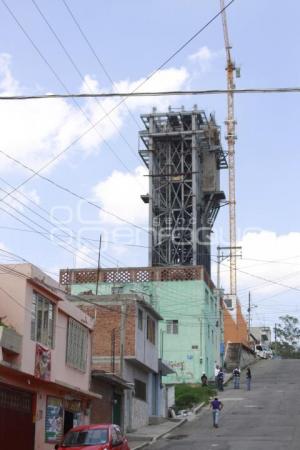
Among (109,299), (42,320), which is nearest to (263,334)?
(109,299)

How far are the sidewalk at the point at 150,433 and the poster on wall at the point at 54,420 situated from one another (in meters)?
3.07

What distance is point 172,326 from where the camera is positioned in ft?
160

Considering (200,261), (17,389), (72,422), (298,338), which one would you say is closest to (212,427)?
(72,422)

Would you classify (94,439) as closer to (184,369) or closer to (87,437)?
(87,437)

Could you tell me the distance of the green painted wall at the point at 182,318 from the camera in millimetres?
48250

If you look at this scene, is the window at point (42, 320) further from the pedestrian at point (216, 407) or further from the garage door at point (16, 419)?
the pedestrian at point (216, 407)

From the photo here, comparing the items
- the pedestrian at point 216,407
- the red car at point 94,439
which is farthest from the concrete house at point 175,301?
the red car at point 94,439

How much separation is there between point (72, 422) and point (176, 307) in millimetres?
22593

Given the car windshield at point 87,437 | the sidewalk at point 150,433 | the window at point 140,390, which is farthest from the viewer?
the window at point 140,390

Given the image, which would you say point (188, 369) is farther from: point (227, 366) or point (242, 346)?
point (242, 346)

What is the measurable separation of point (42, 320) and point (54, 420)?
Answer: 379 cm

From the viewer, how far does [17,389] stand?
2175cm

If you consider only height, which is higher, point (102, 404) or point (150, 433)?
point (102, 404)

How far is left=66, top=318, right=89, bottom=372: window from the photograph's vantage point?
86.2ft
